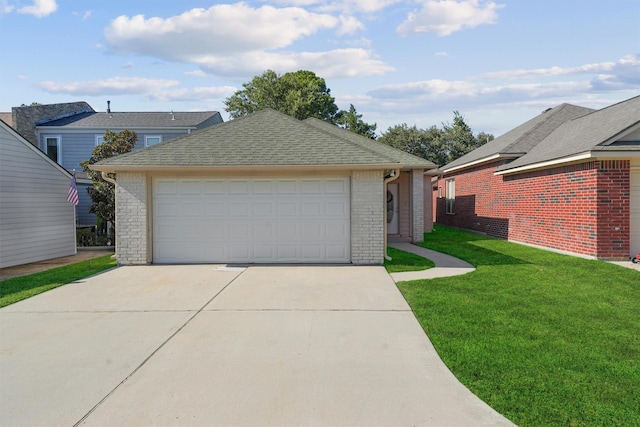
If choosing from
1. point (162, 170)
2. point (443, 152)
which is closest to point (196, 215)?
point (162, 170)

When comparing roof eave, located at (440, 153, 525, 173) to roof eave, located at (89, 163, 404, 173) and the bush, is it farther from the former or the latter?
the bush

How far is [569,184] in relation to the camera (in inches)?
457

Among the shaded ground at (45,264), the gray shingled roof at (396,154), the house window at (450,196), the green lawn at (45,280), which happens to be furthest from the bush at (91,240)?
the house window at (450,196)

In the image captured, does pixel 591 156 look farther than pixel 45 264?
No

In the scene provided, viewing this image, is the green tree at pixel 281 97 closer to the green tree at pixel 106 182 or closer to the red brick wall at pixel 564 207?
the green tree at pixel 106 182

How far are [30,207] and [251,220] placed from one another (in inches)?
272

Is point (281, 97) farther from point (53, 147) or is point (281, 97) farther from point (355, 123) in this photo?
point (53, 147)

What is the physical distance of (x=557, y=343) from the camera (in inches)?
193

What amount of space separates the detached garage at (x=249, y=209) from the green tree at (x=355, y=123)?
2819cm

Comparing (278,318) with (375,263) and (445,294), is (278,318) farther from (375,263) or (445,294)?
(375,263)

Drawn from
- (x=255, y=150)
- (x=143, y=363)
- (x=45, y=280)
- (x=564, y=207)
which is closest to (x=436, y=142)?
(x=564, y=207)

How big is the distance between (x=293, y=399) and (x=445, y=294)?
438 centimetres

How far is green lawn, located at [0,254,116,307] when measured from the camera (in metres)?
7.89

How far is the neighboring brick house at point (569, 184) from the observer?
34.1ft
